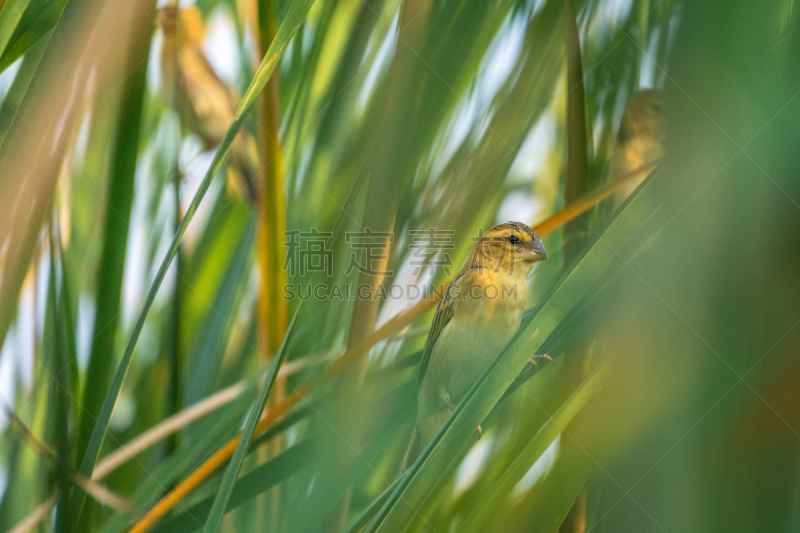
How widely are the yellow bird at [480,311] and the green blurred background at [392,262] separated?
1.48 ft

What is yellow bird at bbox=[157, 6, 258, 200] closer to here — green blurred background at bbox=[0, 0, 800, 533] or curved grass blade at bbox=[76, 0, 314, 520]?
green blurred background at bbox=[0, 0, 800, 533]

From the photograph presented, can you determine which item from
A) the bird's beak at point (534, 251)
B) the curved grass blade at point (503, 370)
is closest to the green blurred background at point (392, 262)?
the curved grass blade at point (503, 370)

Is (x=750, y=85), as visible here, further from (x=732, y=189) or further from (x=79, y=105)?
(x=79, y=105)

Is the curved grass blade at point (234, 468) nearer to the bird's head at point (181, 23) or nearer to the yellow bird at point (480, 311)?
the bird's head at point (181, 23)

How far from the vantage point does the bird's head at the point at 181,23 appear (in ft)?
5.73

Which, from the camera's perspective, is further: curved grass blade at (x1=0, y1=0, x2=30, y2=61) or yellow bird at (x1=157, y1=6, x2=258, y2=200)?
yellow bird at (x1=157, y1=6, x2=258, y2=200)

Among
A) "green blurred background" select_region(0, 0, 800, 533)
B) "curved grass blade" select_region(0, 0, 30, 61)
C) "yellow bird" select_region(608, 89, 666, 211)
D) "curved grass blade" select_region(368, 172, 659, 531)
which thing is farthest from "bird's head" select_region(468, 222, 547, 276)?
"curved grass blade" select_region(0, 0, 30, 61)

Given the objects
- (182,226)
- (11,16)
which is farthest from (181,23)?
(182,226)

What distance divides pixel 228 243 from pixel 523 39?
1013 mm

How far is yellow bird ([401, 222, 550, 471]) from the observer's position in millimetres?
2324

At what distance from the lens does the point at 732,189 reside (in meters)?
0.73

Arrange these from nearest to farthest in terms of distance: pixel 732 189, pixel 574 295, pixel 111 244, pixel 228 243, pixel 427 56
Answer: pixel 732 189 → pixel 574 295 → pixel 427 56 → pixel 111 244 → pixel 228 243

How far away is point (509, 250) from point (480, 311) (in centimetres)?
27

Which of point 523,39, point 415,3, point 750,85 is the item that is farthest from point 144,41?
point 750,85
